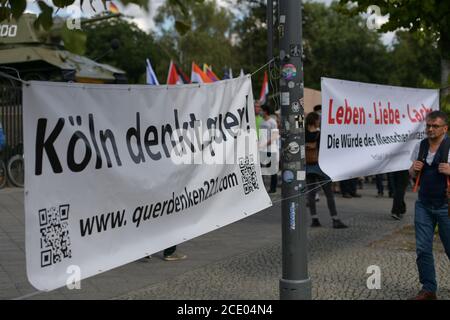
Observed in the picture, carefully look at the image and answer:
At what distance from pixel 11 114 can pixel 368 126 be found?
966cm

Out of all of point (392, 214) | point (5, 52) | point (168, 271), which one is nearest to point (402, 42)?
point (5, 52)

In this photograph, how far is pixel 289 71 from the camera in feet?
16.9

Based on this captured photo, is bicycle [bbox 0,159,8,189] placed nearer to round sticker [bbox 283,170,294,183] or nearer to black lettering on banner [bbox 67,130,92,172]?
round sticker [bbox 283,170,294,183]

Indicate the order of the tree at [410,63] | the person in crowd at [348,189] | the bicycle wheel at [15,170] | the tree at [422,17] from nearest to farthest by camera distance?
the tree at [422,17], the person in crowd at [348,189], the bicycle wheel at [15,170], the tree at [410,63]

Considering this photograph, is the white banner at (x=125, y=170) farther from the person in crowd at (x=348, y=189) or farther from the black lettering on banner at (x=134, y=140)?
the person in crowd at (x=348, y=189)

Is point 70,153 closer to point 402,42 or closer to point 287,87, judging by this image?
point 287,87

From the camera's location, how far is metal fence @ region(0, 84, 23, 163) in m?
14.8

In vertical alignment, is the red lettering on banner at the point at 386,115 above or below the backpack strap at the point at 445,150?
above

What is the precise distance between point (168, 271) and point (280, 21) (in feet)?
10.1

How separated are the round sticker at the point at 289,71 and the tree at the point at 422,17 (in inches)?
146

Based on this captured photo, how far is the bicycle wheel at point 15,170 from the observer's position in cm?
1425

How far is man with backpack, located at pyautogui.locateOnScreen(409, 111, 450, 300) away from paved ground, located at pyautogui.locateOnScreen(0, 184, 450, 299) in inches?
14.6

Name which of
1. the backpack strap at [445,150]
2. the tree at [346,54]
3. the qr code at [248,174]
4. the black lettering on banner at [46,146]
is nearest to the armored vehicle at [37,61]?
the qr code at [248,174]

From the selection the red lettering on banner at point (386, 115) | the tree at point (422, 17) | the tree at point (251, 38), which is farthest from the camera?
the tree at point (251, 38)
